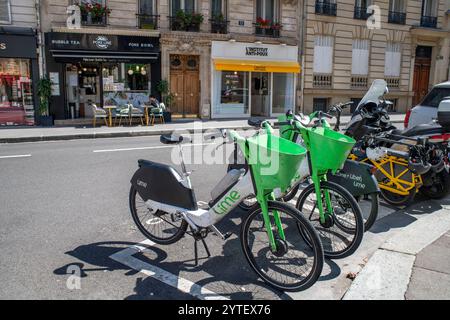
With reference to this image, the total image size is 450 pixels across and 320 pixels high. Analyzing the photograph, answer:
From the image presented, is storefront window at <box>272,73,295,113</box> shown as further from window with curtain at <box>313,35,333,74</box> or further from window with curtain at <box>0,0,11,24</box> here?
window with curtain at <box>0,0,11,24</box>

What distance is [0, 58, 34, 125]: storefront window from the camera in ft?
50.7

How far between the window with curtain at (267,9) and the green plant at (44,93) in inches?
399

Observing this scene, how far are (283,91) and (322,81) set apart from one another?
7.49 feet

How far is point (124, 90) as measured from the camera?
17.1 m

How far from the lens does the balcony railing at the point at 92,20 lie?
16047 mm

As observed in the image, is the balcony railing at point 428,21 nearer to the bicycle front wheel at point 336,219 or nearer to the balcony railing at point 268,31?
the balcony railing at point 268,31

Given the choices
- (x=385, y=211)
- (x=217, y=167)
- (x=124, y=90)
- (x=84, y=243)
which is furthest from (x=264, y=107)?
(x=84, y=243)

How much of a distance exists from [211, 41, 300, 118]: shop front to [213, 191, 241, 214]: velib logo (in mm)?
15183

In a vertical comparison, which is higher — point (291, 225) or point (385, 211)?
point (291, 225)

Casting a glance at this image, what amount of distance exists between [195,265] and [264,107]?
17525 mm

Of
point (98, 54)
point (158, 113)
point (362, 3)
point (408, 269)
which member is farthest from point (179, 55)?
point (408, 269)

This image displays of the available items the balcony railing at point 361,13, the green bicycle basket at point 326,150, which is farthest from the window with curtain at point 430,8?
the green bicycle basket at point 326,150
